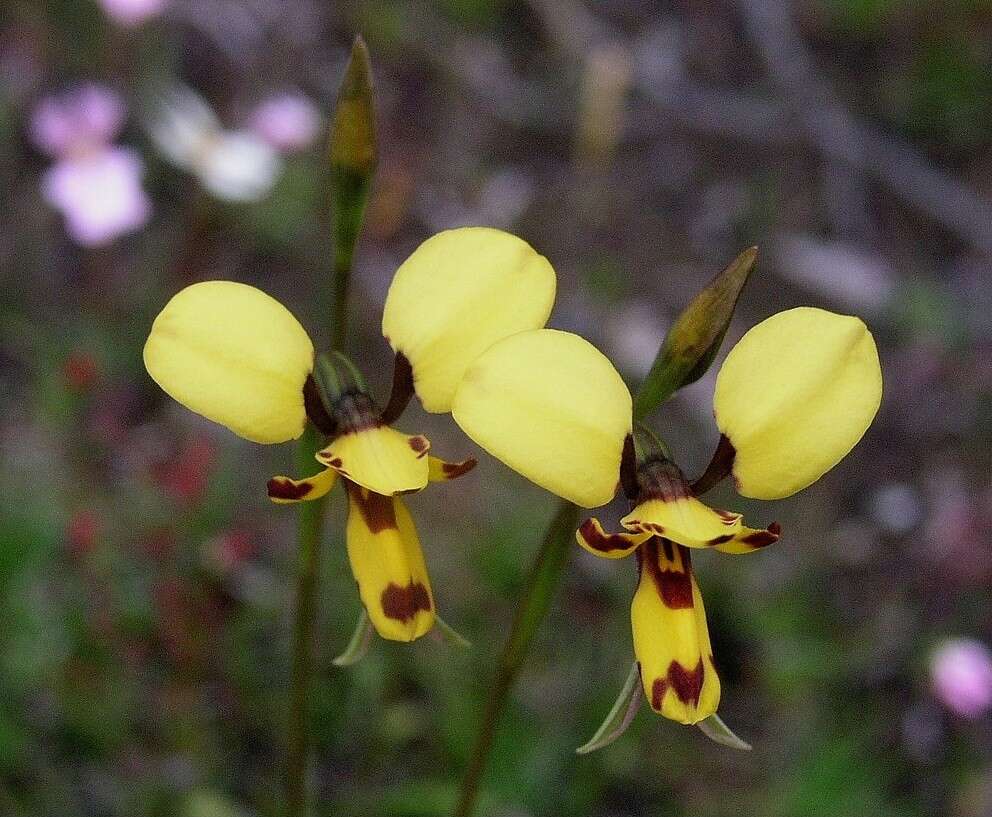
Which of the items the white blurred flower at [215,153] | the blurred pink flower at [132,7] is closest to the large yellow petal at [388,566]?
the white blurred flower at [215,153]

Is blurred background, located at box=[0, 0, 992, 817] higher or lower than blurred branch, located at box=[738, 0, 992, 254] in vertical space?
lower

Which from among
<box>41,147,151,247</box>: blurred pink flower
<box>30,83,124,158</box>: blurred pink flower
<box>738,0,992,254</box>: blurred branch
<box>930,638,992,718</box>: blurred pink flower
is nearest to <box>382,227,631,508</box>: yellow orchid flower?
<box>930,638,992,718</box>: blurred pink flower

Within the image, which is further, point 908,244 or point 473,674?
point 908,244

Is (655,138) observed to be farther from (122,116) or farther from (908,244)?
(122,116)

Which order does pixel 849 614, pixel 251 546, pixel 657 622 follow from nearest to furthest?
pixel 657 622 → pixel 251 546 → pixel 849 614

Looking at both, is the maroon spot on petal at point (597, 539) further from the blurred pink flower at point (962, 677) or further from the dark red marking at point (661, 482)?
the blurred pink flower at point (962, 677)

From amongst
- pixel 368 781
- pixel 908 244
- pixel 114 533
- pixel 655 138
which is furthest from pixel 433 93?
pixel 368 781

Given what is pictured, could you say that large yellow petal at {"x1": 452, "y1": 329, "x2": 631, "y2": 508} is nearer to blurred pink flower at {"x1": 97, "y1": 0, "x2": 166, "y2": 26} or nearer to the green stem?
the green stem
